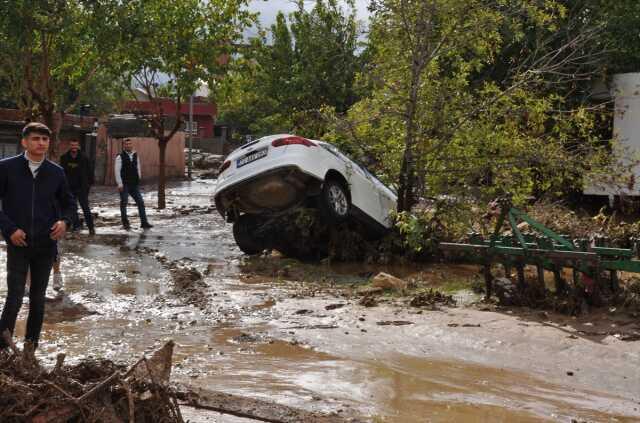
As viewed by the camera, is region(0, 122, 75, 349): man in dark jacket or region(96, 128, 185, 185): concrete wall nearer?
region(0, 122, 75, 349): man in dark jacket

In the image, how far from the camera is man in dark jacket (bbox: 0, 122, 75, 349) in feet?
18.6

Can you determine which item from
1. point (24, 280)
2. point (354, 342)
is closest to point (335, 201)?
point (354, 342)

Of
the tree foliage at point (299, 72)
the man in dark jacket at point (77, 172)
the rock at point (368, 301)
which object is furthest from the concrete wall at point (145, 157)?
the rock at point (368, 301)

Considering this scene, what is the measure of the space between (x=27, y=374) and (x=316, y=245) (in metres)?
7.65

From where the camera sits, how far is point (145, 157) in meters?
32.3

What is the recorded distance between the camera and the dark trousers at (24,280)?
571 cm

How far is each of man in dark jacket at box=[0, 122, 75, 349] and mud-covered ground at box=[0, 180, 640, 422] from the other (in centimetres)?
50

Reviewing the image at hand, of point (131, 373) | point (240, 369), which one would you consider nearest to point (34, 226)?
point (240, 369)

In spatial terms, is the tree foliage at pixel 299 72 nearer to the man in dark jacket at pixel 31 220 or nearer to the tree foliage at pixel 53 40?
the tree foliage at pixel 53 40

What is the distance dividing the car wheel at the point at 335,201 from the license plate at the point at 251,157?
2.99ft

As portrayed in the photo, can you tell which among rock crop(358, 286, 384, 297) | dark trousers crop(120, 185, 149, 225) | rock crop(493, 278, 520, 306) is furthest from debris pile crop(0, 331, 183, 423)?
dark trousers crop(120, 185, 149, 225)

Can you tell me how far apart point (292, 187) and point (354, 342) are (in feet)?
14.5

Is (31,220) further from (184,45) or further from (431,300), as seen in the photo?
(184,45)

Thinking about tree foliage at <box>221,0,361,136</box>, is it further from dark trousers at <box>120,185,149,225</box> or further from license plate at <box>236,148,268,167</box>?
license plate at <box>236,148,268,167</box>
